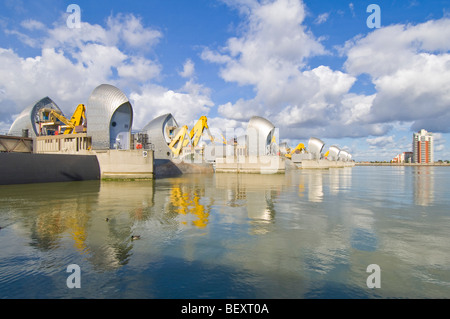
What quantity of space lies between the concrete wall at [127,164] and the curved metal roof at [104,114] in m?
5.82

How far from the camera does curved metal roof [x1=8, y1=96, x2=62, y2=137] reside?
5522 centimetres

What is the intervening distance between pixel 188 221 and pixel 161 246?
9.63 feet

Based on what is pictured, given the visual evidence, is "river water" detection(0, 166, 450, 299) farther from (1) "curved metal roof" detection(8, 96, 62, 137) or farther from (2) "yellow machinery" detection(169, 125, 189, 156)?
(2) "yellow machinery" detection(169, 125, 189, 156)

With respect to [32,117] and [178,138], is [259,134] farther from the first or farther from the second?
[32,117]

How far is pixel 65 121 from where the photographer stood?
48.0 meters

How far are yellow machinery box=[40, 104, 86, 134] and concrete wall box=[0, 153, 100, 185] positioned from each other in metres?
11.4

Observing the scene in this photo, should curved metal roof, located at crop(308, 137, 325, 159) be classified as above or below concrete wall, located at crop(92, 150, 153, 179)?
above

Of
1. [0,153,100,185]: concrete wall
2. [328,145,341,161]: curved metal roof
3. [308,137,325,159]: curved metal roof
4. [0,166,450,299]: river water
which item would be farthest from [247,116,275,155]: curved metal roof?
[328,145,341,161]: curved metal roof

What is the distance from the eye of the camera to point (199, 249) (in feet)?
21.3

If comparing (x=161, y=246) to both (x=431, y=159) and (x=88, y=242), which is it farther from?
(x=431, y=159)

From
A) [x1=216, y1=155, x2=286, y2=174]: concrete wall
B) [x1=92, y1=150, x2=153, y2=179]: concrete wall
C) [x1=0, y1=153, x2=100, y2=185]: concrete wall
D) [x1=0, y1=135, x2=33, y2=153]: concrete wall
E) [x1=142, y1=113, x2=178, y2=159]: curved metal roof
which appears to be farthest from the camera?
[x1=142, y1=113, x2=178, y2=159]: curved metal roof
